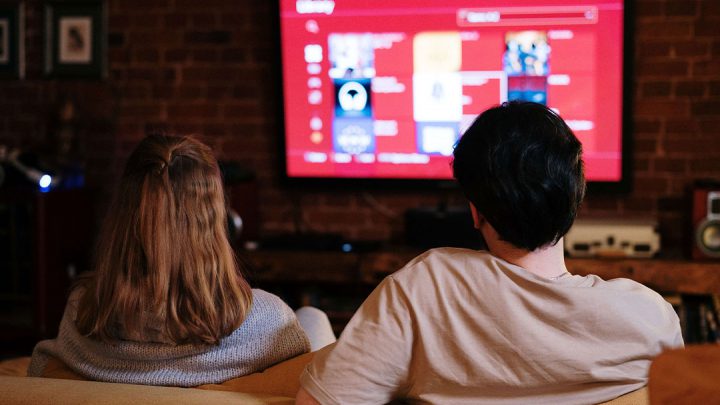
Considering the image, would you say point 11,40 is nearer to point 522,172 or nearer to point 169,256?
point 169,256

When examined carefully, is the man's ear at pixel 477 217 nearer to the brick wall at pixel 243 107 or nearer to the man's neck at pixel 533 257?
the man's neck at pixel 533 257

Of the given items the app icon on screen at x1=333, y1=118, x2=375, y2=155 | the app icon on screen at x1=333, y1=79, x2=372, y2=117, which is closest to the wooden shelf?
the app icon on screen at x1=333, y1=118, x2=375, y2=155

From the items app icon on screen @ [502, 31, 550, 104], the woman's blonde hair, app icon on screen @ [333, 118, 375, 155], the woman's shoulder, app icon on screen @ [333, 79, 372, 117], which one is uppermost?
app icon on screen @ [502, 31, 550, 104]

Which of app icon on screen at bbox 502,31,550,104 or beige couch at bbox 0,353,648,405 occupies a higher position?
app icon on screen at bbox 502,31,550,104

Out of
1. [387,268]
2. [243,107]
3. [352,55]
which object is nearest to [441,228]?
[387,268]

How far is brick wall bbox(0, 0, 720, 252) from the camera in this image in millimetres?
4105

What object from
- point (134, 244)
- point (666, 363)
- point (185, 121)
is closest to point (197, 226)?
point (134, 244)

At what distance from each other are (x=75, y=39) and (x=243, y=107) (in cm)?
95

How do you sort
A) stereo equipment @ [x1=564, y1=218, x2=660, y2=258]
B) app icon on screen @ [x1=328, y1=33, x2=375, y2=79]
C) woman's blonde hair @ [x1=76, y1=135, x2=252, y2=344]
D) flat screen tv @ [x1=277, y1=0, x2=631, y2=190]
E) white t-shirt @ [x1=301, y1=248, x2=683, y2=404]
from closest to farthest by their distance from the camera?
white t-shirt @ [x1=301, y1=248, x2=683, y2=404]
woman's blonde hair @ [x1=76, y1=135, x2=252, y2=344]
stereo equipment @ [x1=564, y1=218, x2=660, y2=258]
flat screen tv @ [x1=277, y1=0, x2=631, y2=190]
app icon on screen @ [x1=328, y1=33, x2=375, y2=79]

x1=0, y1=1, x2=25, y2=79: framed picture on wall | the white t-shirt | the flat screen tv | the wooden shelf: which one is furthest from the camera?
x1=0, y1=1, x2=25, y2=79: framed picture on wall

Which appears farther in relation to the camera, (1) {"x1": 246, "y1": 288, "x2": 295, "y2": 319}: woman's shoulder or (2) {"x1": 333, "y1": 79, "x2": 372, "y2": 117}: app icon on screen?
(2) {"x1": 333, "y1": 79, "x2": 372, "y2": 117}: app icon on screen

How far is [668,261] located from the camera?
12.5 feet

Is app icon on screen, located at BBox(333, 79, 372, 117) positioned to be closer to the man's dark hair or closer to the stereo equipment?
the stereo equipment

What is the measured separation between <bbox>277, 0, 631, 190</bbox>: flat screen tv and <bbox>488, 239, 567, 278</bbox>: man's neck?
2606 millimetres
